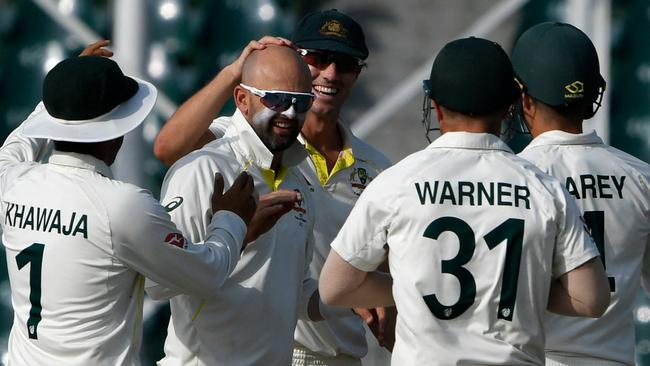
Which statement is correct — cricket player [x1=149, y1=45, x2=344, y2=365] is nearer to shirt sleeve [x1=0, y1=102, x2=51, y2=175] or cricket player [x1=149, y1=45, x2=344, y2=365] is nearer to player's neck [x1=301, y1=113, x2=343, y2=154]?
shirt sleeve [x1=0, y1=102, x2=51, y2=175]

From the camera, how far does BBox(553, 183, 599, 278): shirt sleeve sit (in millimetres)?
3896

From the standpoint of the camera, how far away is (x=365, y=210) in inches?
154

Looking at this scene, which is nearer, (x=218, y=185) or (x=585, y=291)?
(x=585, y=291)

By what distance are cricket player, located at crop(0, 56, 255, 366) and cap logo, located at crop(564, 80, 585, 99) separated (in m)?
1.22

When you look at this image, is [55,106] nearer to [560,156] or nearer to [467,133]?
[467,133]

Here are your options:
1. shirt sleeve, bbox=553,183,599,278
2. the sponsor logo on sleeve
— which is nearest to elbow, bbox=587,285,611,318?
shirt sleeve, bbox=553,183,599,278

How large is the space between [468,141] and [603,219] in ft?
2.66

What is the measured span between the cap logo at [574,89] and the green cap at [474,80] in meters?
0.51

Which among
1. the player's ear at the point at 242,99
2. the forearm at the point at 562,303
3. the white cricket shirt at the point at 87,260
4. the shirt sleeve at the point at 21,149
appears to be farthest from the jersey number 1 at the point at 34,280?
the forearm at the point at 562,303

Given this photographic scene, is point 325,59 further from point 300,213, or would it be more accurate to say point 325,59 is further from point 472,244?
point 472,244

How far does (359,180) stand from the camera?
5469mm

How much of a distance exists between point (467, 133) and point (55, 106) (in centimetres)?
127

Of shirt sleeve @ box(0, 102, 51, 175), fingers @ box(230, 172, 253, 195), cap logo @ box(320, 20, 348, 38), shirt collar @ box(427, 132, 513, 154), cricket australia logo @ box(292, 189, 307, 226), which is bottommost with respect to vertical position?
shirt sleeve @ box(0, 102, 51, 175)

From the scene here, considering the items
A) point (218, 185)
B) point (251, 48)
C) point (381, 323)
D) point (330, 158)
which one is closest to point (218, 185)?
point (218, 185)
